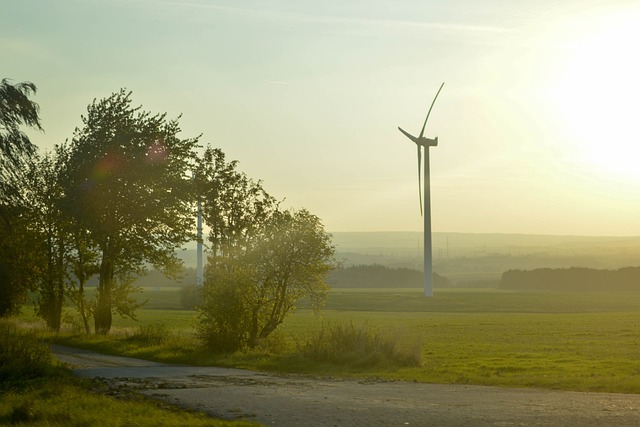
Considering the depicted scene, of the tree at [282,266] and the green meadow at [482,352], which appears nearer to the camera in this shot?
the green meadow at [482,352]

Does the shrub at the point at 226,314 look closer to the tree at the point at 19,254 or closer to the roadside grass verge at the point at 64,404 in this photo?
the roadside grass verge at the point at 64,404

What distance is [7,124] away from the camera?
99.8 ft

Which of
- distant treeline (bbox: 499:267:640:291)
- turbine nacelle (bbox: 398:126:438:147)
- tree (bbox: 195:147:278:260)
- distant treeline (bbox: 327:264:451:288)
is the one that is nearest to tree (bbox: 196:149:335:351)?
tree (bbox: 195:147:278:260)

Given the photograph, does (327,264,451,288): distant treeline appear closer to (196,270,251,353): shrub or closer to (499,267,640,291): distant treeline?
(499,267,640,291): distant treeline

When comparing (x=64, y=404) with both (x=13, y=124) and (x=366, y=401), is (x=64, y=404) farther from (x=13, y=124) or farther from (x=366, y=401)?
(x=13, y=124)

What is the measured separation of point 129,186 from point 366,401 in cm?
2656

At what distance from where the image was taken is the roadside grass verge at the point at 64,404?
578 inches

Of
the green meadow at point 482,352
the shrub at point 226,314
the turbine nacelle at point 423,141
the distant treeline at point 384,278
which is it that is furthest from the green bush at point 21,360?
the distant treeline at point 384,278

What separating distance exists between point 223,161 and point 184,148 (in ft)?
11.5

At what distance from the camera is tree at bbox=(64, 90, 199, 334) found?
41938 mm

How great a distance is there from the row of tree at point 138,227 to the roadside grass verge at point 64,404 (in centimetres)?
1109

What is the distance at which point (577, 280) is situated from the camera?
153 meters

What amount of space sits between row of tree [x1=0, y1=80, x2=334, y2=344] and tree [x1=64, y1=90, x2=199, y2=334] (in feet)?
0.15

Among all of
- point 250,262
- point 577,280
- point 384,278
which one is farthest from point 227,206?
point 384,278
